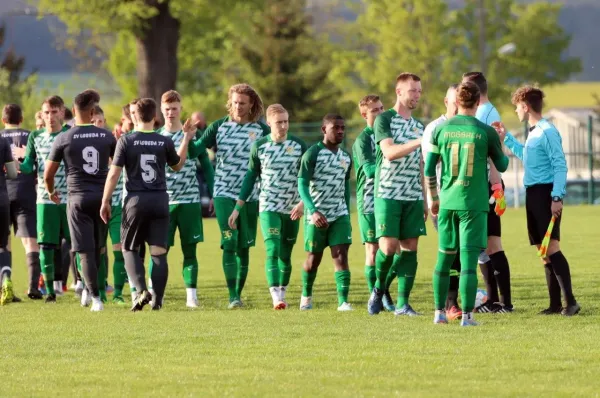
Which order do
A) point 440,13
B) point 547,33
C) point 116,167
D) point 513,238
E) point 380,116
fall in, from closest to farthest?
point 380,116 → point 116,167 → point 513,238 → point 440,13 → point 547,33

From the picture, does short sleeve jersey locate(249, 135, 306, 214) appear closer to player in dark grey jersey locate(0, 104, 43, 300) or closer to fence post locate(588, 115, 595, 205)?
player in dark grey jersey locate(0, 104, 43, 300)

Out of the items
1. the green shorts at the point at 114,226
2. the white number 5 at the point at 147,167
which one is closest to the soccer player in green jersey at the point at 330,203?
the white number 5 at the point at 147,167

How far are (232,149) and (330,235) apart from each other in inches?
53.0

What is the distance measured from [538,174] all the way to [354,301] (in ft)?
8.63

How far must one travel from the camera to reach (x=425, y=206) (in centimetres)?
1150

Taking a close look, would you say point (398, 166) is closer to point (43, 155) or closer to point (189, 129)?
point (189, 129)

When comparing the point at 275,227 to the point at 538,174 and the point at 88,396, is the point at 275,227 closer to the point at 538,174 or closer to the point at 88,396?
the point at 538,174

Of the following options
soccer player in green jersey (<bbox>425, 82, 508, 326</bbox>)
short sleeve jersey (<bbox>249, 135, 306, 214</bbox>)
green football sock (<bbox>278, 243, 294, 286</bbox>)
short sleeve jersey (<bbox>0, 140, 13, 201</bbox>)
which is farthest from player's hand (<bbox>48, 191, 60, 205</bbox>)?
soccer player in green jersey (<bbox>425, 82, 508, 326</bbox>)

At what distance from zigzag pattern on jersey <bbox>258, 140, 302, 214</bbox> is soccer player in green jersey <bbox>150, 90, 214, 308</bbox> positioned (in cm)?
63

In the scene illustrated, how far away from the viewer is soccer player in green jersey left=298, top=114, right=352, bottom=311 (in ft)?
39.9

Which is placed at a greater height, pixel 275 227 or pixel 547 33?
pixel 547 33

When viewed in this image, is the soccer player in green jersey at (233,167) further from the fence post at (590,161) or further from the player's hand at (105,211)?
the fence post at (590,161)

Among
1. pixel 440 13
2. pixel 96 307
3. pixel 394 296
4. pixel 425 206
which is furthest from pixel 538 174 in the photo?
pixel 440 13

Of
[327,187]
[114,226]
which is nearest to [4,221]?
[114,226]
